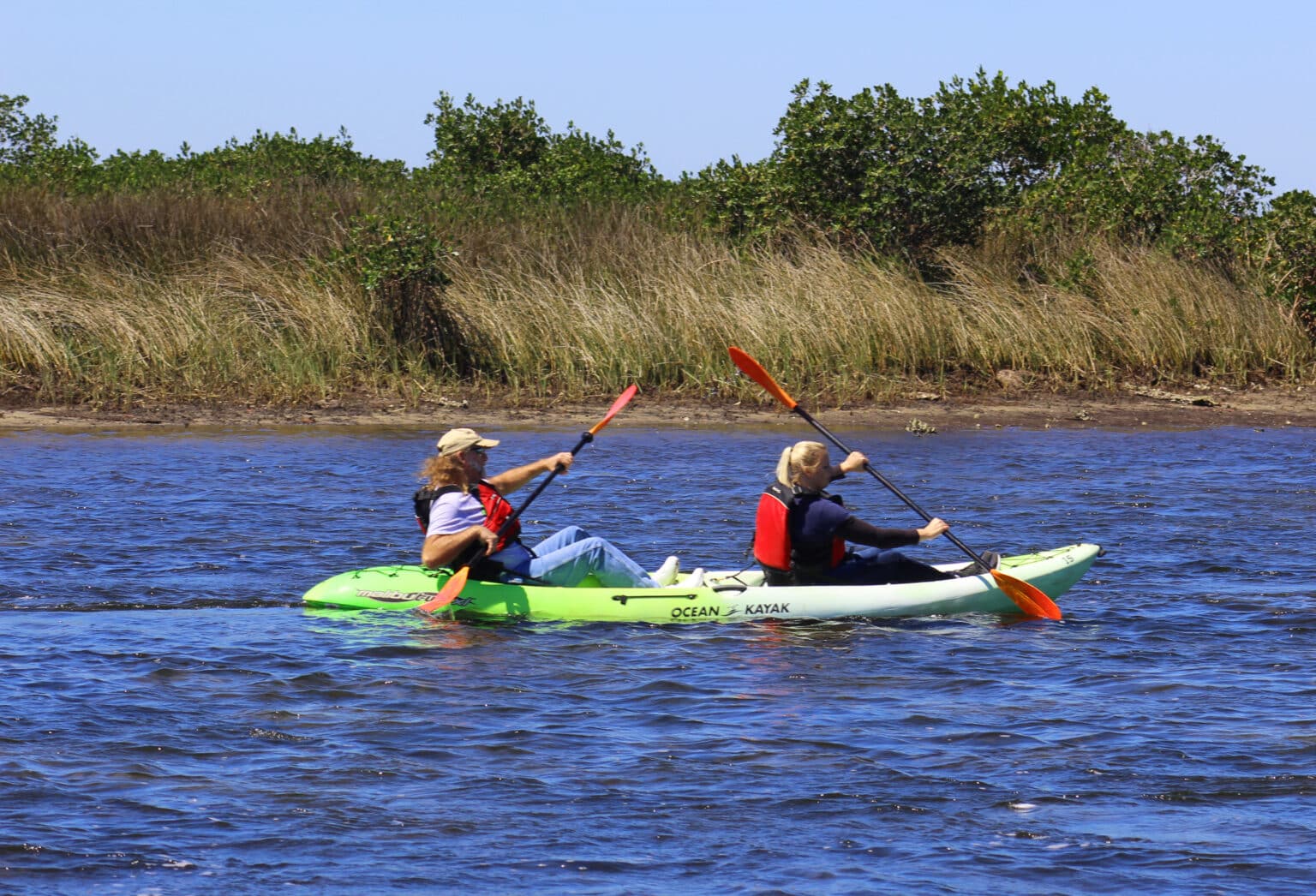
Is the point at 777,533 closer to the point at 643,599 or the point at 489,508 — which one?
the point at 643,599

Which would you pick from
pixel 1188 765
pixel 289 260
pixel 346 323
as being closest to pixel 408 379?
pixel 346 323

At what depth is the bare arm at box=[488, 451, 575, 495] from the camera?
9812 mm

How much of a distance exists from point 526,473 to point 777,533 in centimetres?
150

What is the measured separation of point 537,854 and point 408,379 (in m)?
11.8

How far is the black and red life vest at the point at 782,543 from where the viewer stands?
9.44 m

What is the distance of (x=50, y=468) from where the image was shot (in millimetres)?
13992

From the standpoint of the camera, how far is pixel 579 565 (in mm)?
9539

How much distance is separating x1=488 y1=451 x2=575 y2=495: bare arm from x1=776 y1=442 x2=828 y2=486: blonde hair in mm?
1201

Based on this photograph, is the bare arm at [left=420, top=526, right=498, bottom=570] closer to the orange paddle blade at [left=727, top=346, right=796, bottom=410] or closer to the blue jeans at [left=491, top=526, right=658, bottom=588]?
the blue jeans at [left=491, top=526, right=658, bottom=588]

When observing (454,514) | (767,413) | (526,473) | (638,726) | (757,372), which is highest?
(757,372)

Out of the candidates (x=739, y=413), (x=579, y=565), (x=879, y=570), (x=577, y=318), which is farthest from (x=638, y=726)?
(x=577, y=318)

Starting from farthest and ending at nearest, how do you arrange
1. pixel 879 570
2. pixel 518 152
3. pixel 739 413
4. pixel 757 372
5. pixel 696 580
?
pixel 518 152 < pixel 739 413 < pixel 757 372 < pixel 879 570 < pixel 696 580

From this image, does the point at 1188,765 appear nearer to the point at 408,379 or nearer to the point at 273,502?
the point at 273,502

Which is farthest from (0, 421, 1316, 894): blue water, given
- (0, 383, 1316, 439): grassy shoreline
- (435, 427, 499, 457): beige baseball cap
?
(0, 383, 1316, 439): grassy shoreline
